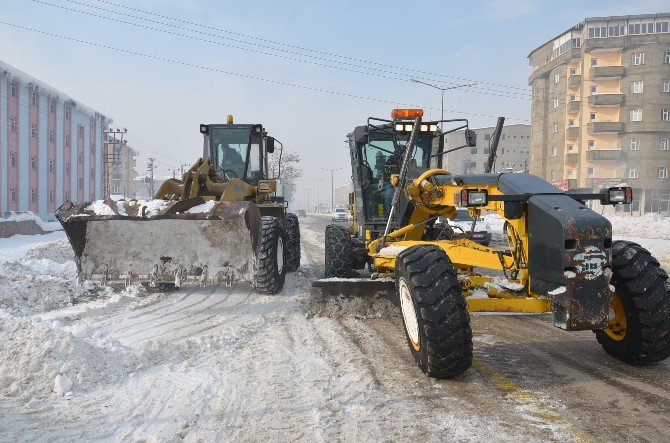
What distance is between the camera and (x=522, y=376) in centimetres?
405

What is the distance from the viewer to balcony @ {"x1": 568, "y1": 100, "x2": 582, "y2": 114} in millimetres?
48438

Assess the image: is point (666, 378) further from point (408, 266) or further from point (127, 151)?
point (127, 151)

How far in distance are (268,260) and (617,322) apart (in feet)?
14.6

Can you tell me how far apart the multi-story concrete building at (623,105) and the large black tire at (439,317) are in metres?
44.9

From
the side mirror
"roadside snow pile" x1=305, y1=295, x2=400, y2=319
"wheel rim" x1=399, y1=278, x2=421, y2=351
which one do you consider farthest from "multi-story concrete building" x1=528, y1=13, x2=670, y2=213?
"wheel rim" x1=399, y1=278, x2=421, y2=351

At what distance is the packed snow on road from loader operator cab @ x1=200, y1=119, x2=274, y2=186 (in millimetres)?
4496

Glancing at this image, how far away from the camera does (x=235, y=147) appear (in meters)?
10.1

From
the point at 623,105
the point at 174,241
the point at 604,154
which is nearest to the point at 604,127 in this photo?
the point at 604,154

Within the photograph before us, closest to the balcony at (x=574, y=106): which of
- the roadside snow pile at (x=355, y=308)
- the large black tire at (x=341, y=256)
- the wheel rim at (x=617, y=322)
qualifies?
the large black tire at (x=341, y=256)

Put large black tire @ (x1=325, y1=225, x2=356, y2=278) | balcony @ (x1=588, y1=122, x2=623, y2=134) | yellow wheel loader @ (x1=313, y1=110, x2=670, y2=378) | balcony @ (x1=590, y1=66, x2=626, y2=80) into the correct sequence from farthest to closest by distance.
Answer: balcony @ (x1=588, y1=122, x2=623, y2=134) < balcony @ (x1=590, y1=66, x2=626, y2=80) < large black tire @ (x1=325, y1=225, x2=356, y2=278) < yellow wheel loader @ (x1=313, y1=110, x2=670, y2=378)

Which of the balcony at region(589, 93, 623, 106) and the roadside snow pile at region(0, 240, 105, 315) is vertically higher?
the balcony at region(589, 93, 623, 106)

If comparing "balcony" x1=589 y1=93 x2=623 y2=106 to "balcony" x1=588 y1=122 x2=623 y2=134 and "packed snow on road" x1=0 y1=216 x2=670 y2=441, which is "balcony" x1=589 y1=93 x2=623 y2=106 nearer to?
"balcony" x1=588 y1=122 x2=623 y2=134

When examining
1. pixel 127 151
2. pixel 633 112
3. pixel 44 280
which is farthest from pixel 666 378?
pixel 127 151

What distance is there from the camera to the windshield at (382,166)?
25.7 feet
